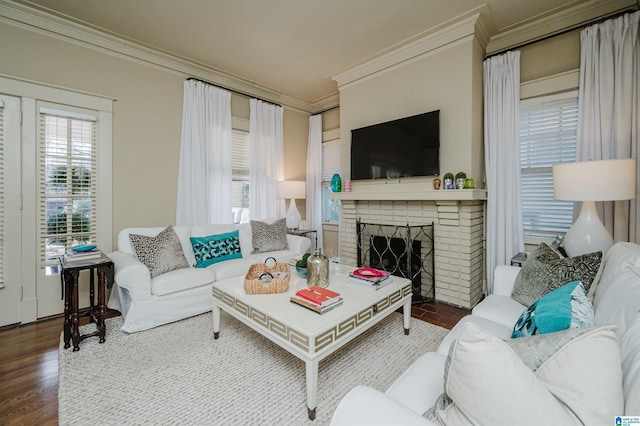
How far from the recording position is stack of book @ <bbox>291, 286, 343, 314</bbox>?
1.72 metres

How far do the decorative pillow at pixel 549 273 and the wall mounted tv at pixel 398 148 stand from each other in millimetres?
1430

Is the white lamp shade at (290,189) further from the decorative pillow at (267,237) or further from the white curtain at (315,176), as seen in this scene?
the decorative pillow at (267,237)

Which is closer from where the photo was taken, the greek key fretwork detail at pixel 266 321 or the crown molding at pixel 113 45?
the greek key fretwork detail at pixel 266 321

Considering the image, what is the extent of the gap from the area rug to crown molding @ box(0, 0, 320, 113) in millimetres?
2862

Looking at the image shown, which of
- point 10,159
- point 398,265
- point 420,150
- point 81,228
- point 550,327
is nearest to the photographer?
point 550,327

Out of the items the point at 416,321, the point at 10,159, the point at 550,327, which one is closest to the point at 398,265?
the point at 416,321

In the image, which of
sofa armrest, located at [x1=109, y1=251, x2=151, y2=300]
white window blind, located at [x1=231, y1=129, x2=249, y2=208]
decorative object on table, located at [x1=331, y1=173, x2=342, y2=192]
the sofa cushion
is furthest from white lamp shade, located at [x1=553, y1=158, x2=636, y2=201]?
white window blind, located at [x1=231, y1=129, x2=249, y2=208]

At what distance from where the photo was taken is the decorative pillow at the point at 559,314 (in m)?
0.98

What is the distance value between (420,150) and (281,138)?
2314 millimetres

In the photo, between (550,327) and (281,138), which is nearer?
(550,327)

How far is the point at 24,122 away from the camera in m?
2.58

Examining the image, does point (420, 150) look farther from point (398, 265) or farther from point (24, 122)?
point (24, 122)

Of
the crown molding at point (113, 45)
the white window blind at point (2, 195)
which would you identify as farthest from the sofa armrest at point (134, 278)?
the crown molding at point (113, 45)

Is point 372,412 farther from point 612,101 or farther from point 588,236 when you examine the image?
point 612,101
